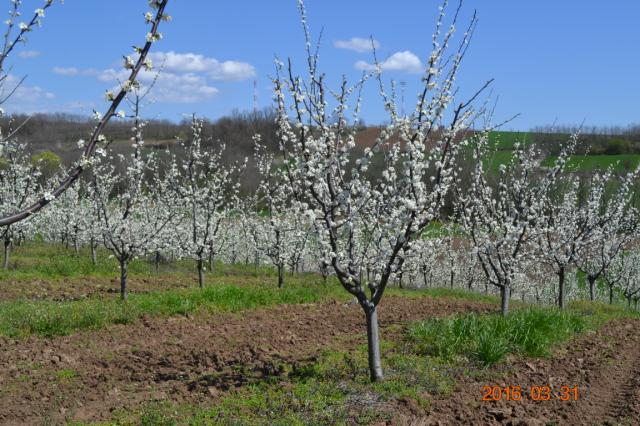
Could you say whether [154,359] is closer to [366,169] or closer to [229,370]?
[229,370]

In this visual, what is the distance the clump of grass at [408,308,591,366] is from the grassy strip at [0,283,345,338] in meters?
3.66

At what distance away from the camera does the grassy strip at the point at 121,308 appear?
28.2 ft

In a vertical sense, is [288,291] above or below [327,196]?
below

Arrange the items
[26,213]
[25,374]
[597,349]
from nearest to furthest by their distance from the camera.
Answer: [26,213] → [25,374] → [597,349]

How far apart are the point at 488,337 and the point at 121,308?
6263 mm

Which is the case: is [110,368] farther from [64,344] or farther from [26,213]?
[26,213]

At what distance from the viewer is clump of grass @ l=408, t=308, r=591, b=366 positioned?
7.32m

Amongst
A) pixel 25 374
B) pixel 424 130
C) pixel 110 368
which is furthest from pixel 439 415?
pixel 25 374

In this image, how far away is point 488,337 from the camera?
291 inches

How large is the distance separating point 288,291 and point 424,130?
7084 mm

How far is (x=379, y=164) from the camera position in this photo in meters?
9.03

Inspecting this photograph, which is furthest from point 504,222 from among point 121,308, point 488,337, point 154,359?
point 121,308

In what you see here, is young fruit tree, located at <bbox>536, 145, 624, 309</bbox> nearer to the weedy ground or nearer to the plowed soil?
the weedy ground

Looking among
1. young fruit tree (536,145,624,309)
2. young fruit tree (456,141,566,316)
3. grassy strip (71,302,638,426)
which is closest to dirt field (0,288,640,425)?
grassy strip (71,302,638,426)
